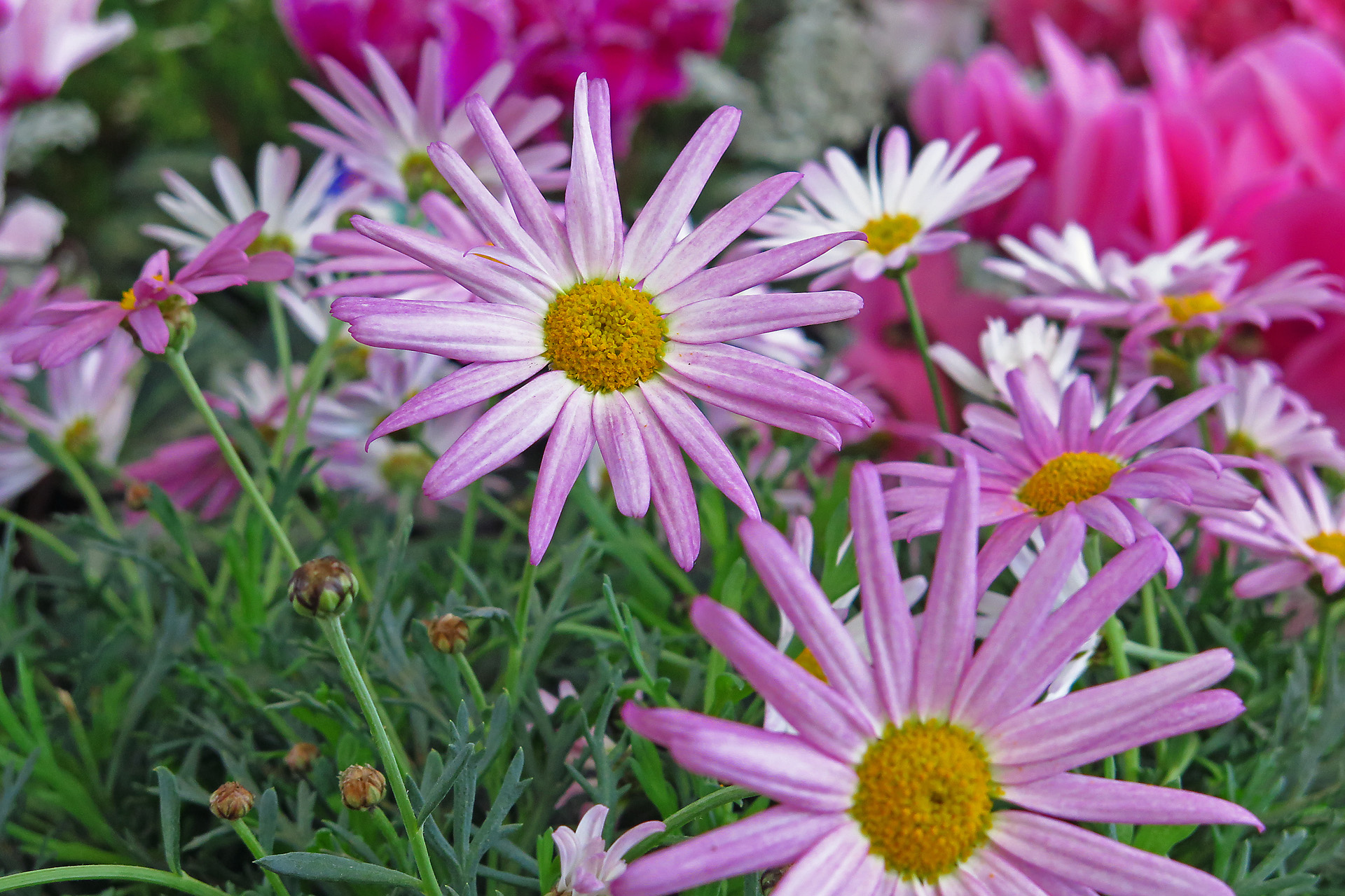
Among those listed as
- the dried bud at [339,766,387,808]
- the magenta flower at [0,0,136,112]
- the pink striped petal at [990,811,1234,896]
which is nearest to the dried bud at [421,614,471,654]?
the dried bud at [339,766,387,808]

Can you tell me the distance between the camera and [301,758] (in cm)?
34

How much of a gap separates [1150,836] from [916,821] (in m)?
0.12

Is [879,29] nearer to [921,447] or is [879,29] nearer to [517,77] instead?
[517,77]

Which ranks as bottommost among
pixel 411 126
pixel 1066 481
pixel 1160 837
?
pixel 1160 837

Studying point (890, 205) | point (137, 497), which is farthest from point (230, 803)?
point (890, 205)

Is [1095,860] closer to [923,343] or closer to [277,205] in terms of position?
[923,343]

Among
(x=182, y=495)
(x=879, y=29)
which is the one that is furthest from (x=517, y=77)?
(x=879, y=29)

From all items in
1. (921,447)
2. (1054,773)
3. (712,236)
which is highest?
(712,236)

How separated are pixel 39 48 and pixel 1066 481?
71 cm

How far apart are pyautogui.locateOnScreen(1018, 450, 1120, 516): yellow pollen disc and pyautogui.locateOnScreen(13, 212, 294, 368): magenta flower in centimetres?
23

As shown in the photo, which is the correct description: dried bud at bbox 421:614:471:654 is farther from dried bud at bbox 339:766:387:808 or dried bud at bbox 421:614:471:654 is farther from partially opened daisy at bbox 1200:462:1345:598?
partially opened daisy at bbox 1200:462:1345:598

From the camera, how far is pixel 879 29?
108 cm

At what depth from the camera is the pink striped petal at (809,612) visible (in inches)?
8.1

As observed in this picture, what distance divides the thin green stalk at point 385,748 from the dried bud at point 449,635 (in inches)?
2.1
